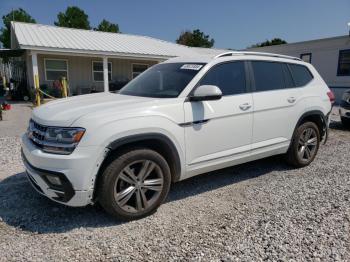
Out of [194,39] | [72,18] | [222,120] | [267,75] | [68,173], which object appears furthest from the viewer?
[194,39]

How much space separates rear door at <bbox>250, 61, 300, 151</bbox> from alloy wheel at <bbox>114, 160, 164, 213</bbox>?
1602 millimetres

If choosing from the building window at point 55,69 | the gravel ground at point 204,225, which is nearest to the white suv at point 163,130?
the gravel ground at point 204,225

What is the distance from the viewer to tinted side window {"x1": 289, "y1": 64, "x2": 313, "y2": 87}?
4.79 metres

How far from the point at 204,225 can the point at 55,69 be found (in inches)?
627

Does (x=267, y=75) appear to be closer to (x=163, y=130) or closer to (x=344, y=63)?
(x=163, y=130)

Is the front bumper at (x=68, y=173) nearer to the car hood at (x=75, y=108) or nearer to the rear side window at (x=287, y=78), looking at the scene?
the car hood at (x=75, y=108)

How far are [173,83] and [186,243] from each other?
195cm

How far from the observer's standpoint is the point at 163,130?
321 cm

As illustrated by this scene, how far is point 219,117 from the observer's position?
3639 mm

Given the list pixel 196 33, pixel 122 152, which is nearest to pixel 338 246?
pixel 122 152

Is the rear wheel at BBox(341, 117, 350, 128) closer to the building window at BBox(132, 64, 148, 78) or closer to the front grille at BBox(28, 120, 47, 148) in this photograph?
the front grille at BBox(28, 120, 47, 148)

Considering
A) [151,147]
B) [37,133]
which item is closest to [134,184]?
[151,147]

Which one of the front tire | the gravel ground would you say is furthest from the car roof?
the gravel ground

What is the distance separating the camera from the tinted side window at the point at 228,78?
A: 3.75m
